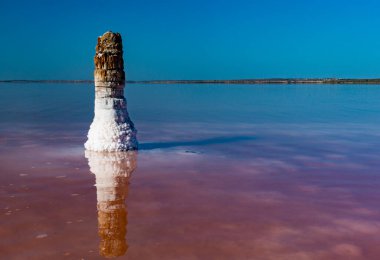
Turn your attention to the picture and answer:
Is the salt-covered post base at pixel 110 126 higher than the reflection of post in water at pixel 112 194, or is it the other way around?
the salt-covered post base at pixel 110 126

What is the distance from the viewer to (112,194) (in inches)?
243

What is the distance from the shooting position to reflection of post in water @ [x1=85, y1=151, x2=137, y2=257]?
14.6 feet

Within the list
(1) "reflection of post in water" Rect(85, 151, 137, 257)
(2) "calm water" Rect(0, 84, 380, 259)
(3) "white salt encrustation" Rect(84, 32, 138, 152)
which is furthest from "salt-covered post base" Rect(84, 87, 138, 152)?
(2) "calm water" Rect(0, 84, 380, 259)

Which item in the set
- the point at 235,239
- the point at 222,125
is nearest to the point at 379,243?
the point at 235,239

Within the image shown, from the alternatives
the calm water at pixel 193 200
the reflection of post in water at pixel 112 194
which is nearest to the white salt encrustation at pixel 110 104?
the reflection of post in water at pixel 112 194

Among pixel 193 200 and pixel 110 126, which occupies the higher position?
pixel 110 126

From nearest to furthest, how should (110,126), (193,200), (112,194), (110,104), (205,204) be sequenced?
(205,204), (193,200), (112,194), (110,126), (110,104)

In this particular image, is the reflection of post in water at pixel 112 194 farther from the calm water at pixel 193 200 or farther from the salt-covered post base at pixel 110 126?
the salt-covered post base at pixel 110 126

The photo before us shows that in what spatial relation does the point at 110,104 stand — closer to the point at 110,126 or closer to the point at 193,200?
the point at 110,126

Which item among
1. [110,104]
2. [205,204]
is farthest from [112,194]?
[110,104]

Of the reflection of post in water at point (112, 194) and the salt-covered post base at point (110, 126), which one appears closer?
the reflection of post in water at point (112, 194)

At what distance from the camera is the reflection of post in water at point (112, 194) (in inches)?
175

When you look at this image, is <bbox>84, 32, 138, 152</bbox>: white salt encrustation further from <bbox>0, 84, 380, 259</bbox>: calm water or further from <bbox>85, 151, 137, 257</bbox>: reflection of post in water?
<bbox>0, 84, 380, 259</bbox>: calm water

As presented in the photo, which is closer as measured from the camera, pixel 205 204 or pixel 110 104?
pixel 205 204
